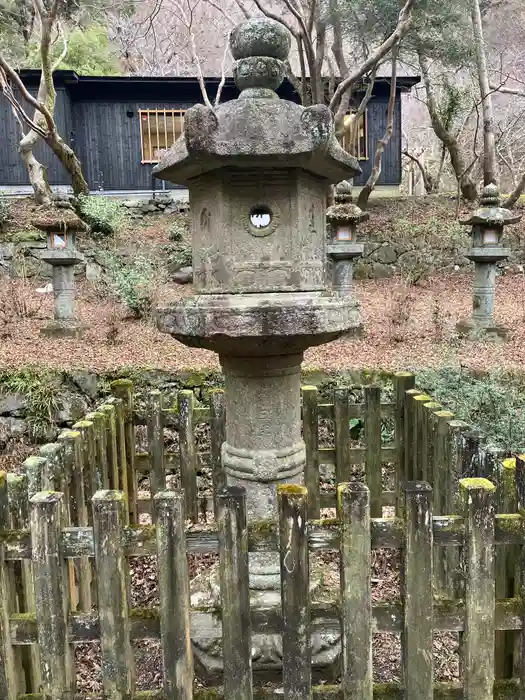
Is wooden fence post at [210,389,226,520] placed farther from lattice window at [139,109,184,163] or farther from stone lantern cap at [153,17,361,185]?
lattice window at [139,109,184,163]

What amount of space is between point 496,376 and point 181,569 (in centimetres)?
534

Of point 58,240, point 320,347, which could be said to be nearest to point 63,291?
point 58,240

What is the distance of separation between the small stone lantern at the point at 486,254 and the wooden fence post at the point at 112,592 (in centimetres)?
771

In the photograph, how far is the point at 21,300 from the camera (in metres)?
9.75

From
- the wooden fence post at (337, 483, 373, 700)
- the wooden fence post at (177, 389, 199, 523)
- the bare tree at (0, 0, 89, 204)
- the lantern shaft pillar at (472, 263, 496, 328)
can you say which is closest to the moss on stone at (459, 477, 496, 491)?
the wooden fence post at (337, 483, 373, 700)

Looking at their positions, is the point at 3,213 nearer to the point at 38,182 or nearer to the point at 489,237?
the point at 38,182

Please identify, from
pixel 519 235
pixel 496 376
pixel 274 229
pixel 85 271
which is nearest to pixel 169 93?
pixel 85 271

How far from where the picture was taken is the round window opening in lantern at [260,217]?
2973 millimetres

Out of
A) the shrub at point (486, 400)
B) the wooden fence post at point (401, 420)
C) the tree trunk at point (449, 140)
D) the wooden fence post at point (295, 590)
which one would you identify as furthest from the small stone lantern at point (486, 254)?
the wooden fence post at point (295, 590)

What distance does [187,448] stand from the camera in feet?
14.5

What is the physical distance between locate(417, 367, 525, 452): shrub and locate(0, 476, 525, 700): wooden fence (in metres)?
2.98

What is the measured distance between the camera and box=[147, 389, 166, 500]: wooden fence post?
4434mm

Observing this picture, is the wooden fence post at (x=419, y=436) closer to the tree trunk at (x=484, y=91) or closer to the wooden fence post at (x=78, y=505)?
the wooden fence post at (x=78, y=505)

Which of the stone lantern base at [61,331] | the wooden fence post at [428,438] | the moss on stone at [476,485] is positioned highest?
the stone lantern base at [61,331]
